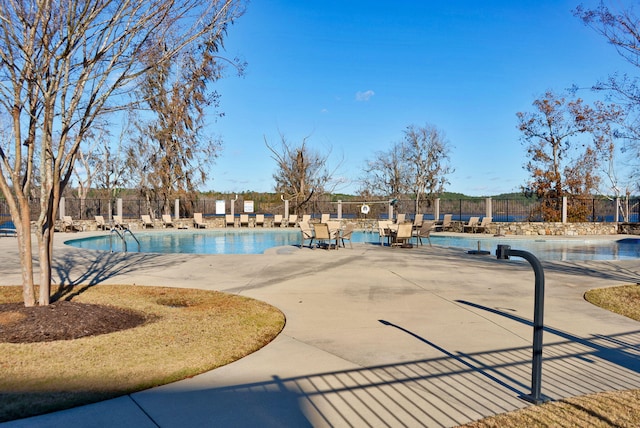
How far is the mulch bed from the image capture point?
4.88m

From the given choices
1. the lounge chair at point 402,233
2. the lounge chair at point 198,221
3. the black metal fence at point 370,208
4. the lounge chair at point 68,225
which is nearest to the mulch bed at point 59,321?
the lounge chair at point 402,233

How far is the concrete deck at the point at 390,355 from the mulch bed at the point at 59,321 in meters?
1.93

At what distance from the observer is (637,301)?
6957 millimetres

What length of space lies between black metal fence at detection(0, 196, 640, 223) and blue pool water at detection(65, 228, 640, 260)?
20.8ft

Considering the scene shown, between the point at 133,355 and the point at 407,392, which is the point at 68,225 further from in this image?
the point at 407,392

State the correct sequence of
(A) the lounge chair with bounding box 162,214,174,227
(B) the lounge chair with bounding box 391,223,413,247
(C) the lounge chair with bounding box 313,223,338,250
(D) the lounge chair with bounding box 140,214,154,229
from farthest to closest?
1. (A) the lounge chair with bounding box 162,214,174,227
2. (D) the lounge chair with bounding box 140,214,154,229
3. (B) the lounge chair with bounding box 391,223,413,247
4. (C) the lounge chair with bounding box 313,223,338,250

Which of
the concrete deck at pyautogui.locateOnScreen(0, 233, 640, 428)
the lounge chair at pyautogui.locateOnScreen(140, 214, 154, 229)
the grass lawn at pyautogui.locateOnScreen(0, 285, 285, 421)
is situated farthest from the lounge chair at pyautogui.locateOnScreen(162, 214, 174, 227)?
the grass lawn at pyautogui.locateOnScreen(0, 285, 285, 421)

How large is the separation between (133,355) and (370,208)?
2967 centimetres

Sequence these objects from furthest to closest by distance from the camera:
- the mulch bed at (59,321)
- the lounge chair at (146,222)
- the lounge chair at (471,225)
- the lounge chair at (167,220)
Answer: the lounge chair at (167,220) → the lounge chair at (146,222) → the lounge chair at (471,225) → the mulch bed at (59,321)

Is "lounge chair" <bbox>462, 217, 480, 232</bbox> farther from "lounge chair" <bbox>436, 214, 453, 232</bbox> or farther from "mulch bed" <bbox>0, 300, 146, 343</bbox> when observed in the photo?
"mulch bed" <bbox>0, 300, 146, 343</bbox>

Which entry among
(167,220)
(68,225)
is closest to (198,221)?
(167,220)

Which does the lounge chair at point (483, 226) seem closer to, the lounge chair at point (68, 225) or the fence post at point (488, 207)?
the fence post at point (488, 207)

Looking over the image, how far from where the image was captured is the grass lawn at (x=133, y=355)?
3441 millimetres

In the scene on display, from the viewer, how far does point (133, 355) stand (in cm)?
428
